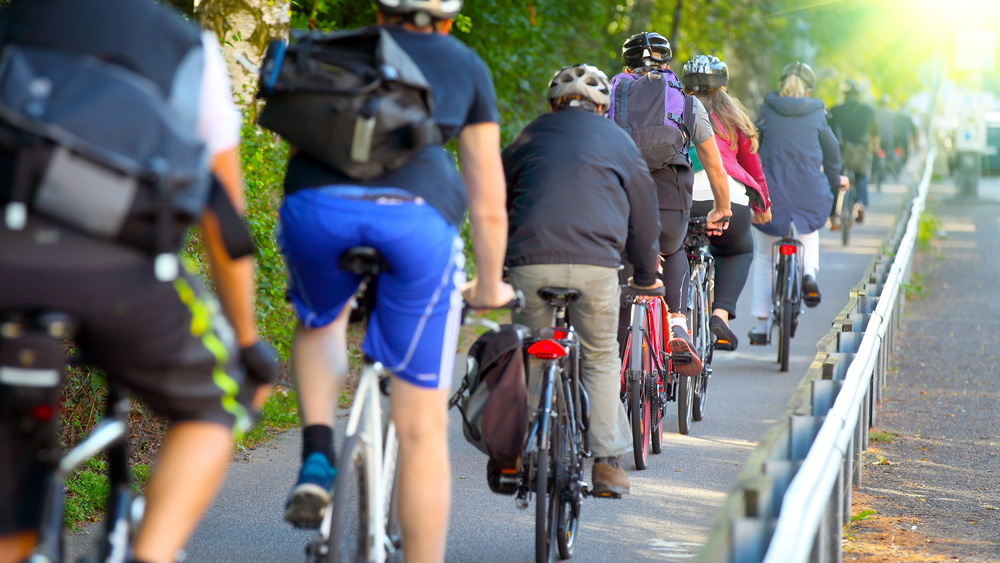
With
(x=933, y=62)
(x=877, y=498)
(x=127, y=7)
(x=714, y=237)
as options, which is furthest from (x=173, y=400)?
(x=933, y=62)

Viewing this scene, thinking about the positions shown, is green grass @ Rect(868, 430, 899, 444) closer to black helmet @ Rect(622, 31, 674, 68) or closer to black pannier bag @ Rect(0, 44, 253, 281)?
black helmet @ Rect(622, 31, 674, 68)

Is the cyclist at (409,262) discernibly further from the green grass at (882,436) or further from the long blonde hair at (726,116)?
the long blonde hair at (726,116)

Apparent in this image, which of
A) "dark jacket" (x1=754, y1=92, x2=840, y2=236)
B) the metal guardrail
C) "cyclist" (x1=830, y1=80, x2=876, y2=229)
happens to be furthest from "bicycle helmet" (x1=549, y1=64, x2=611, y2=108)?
"cyclist" (x1=830, y1=80, x2=876, y2=229)

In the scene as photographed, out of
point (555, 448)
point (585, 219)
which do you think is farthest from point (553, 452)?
point (585, 219)

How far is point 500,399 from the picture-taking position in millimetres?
4449

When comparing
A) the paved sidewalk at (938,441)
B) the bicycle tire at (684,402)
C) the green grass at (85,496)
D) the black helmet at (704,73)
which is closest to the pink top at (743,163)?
the black helmet at (704,73)

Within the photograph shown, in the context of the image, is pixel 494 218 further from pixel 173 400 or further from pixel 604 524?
pixel 604 524

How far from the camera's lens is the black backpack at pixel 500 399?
4453 mm

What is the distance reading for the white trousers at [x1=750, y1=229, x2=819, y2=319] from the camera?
963 cm

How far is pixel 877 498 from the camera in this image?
5855 mm

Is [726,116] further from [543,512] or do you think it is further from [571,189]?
[543,512]

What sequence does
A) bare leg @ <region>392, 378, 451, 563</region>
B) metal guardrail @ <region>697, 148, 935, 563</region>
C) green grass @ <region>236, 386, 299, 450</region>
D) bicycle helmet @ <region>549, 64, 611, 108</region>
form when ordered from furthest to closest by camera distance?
green grass @ <region>236, 386, 299, 450</region>, bicycle helmet @ <region>549, 64, 611, 108</region>, bare leg @ <region>392, 378, 451, 563</region>, metal guardrail @ <region>697, 148, 935, 563</region>

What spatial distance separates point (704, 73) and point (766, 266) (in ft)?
7.79

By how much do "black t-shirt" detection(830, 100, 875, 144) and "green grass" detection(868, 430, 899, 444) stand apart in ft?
43.0
